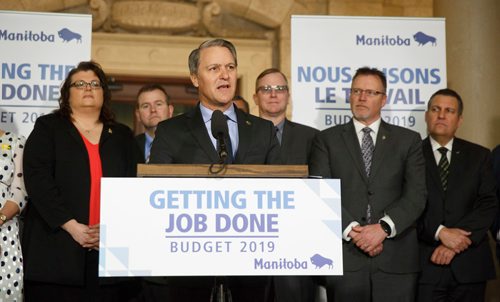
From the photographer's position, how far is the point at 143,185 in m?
2.54

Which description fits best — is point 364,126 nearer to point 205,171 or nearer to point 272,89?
point 272,89

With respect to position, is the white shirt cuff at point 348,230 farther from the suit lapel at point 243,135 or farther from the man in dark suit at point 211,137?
the suit lapel at point 243,135

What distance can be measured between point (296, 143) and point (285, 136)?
0.28ft

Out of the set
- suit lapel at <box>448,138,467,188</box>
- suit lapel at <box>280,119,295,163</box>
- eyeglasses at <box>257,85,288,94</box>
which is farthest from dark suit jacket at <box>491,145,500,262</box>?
eyeglasses at <box>257,85,288,94</box>

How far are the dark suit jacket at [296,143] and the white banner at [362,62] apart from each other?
584 mm

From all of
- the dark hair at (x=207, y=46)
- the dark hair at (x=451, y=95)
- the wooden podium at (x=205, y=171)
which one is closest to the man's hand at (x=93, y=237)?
the dark hair at (x=207, y=46)

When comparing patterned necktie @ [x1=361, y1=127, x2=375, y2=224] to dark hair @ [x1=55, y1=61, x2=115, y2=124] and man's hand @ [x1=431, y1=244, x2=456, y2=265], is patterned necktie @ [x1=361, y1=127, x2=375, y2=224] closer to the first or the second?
man's hand @ [x1=431, y1=244, x2=456, y2=265]

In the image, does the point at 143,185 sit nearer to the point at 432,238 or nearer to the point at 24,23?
the point at 432,238

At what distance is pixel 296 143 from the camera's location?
4.59m

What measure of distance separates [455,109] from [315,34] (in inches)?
47.2

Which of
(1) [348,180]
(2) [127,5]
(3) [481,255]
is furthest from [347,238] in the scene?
(2) [127,5]

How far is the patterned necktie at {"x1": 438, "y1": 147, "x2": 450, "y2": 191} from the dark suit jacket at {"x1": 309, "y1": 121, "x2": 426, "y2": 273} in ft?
1.78

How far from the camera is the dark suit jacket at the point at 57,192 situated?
375 centimetres

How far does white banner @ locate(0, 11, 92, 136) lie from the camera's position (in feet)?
16.6
